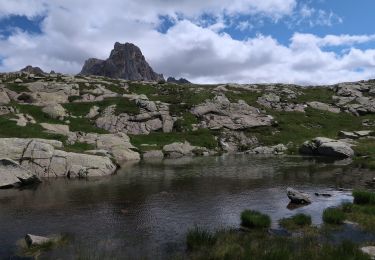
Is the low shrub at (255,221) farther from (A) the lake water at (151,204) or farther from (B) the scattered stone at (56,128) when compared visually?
(B) the scattered stone at (56,128)

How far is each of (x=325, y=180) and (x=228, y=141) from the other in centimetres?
5641

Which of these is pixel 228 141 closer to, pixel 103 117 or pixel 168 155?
pixel 168 155

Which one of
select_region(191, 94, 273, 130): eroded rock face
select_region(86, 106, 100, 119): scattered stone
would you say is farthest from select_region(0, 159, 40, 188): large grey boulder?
select_region(191, 94, 273, 130): eroded rock face

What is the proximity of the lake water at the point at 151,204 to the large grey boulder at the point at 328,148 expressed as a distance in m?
Answer: 18.9

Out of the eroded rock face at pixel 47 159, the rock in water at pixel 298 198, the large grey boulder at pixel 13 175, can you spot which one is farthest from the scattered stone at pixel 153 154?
the rock in water at pixel 298 198

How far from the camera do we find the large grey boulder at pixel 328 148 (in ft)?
286

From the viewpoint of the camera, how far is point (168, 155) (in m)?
97.8

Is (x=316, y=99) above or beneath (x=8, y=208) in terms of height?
above

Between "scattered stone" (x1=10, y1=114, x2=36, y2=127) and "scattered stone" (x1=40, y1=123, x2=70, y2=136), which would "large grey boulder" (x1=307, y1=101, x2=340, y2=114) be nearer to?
"scattered stone" (x1=40, y1=123, x2=70, y2=136)

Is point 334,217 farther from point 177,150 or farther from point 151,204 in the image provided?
point 177,150

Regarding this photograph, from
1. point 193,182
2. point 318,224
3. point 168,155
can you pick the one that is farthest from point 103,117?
point 318,224

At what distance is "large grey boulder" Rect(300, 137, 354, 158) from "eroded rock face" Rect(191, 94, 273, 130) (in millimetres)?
26790

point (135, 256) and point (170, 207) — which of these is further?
point (170, 207)

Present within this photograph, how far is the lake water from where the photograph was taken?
1099 inches
